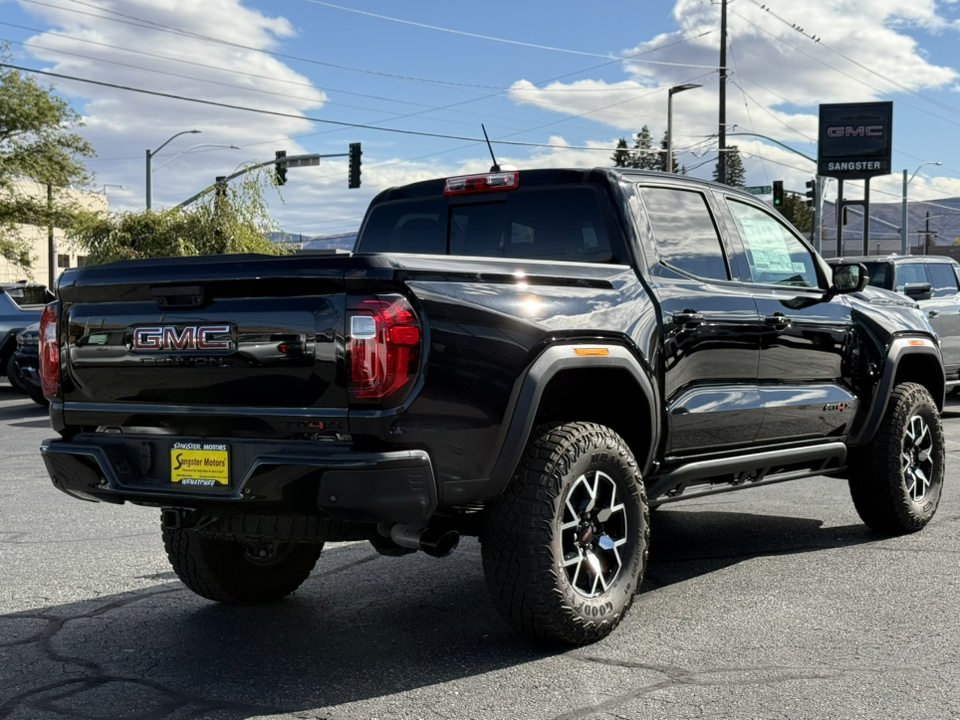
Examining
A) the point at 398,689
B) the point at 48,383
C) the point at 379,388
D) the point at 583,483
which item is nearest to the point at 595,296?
the point at 583,483

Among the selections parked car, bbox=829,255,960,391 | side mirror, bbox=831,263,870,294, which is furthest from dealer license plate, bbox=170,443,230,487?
parked car, bbox=829,255,960,391

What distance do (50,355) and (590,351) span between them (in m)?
2.17

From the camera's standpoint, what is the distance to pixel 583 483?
4.88 m

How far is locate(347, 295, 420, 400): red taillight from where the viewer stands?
413 centimetres

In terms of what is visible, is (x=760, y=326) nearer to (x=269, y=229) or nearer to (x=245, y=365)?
(x=245, y=365)

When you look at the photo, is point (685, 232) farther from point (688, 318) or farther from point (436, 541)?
point (436, 541)

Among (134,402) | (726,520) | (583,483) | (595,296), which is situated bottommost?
(726,520)

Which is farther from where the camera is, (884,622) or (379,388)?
(884,622)

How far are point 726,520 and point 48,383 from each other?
4.44 m

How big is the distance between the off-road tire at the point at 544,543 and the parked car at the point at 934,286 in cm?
1045

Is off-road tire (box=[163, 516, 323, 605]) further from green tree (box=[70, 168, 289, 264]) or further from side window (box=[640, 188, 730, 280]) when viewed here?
green tree (box=[70, 168, 289, 264])

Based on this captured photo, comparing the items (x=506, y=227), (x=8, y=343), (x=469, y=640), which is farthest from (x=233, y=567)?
(x=8, y=343)

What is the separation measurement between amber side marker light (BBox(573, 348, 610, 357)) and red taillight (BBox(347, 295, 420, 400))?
34.9 inches

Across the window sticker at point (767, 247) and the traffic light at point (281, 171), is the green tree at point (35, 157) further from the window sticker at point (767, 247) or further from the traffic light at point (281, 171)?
the window sticker at point (767, 247)
